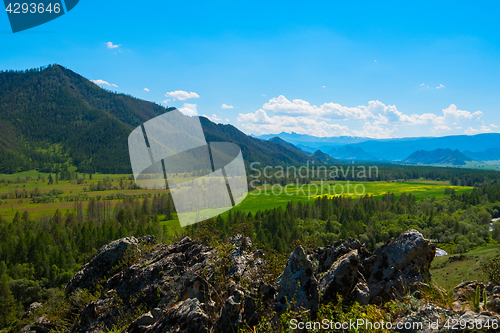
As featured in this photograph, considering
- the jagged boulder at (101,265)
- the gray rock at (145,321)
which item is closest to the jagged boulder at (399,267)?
the gray rock at (145,321)

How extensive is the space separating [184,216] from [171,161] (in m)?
2.36

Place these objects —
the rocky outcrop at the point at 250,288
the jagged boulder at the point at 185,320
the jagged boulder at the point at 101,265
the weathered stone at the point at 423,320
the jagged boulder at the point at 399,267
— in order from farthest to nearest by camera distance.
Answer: the jagged boulder at the point at 101,265
the jagged boulder at the point at 399,267
the rocky outcrop at the point at 250,288
the jagged boulder at the point at 185,320
the weathered stone at the point at 423,320

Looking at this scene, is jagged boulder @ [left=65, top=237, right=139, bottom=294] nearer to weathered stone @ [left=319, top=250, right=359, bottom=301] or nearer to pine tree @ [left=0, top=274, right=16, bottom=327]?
weathered stone @ [left=319, top=250, right=359, bottom=301]

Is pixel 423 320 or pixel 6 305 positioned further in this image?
pixel 6 305

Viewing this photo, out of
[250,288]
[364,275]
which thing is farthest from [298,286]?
[364,275]

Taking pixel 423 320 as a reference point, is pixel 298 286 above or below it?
below

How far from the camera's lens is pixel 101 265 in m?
12.3

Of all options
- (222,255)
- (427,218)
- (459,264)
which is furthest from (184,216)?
(427,218)

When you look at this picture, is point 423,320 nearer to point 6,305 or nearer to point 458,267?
point 6,305

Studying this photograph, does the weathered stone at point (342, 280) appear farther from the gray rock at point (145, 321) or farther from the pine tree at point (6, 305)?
the pine tree at point (6, 305)

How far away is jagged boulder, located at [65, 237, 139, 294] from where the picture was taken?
1188 centimetres

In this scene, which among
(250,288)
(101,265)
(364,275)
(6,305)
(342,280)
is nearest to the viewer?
(342,280)

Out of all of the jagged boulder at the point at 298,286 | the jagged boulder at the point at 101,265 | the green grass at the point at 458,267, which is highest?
the jagged boulder at the point at 298,286

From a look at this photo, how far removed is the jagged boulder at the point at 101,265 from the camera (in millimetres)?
11875
